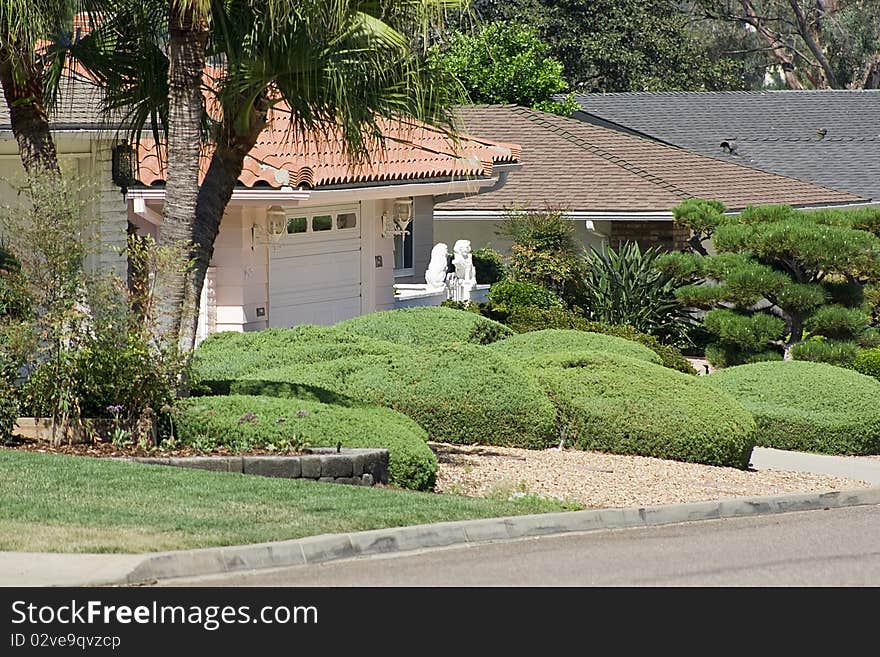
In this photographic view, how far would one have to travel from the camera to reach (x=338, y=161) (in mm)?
21734

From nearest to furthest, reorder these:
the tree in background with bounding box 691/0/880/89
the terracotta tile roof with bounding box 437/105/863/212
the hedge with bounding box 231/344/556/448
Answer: the hedge with bounding box 231/344/556/448 < the terracotta tile roof with bounding box 437/105/863/212 < the tree in background with bounding box 691/0/880/89

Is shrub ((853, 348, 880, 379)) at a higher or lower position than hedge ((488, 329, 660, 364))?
lower

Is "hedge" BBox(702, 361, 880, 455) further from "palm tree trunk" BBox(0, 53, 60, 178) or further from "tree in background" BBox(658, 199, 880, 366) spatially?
"palm tree trunk" BBox(0, 53, 60, 178)

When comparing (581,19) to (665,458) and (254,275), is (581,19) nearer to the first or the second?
Answer: (254,275)

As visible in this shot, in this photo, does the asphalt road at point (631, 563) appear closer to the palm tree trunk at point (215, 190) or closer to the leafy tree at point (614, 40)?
the palm tree trunk at point (215, 190)

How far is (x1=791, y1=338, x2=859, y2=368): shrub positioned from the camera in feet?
76.1

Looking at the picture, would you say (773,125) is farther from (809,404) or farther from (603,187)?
(809,404)

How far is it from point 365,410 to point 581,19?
121ft

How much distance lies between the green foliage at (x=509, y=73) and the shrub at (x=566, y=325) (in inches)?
Result: 592

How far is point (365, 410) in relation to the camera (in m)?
13.8

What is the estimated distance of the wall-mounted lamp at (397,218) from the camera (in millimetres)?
24188

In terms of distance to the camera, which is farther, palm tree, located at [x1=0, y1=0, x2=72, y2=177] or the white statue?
the white statue

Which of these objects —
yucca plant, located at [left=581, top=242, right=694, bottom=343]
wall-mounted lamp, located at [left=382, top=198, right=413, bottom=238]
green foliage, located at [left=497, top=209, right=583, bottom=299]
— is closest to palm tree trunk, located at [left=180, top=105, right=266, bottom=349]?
wall-mounted lamp, located at [left=382, top=198, right=413, bottom=238]

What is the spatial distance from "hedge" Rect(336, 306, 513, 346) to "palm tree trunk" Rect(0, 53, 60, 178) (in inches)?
247
